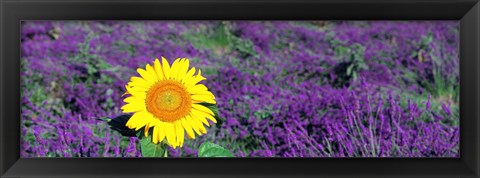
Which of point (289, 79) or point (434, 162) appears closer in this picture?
point (434, 162)

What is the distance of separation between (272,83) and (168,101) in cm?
147

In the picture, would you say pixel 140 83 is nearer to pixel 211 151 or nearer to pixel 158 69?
pixel 158 69

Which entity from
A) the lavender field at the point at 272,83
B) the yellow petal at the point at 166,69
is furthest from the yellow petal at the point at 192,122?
the lavender field at the point at 272,83

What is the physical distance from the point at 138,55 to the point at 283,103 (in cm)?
115

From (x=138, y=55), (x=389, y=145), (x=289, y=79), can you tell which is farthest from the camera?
(x=138, y=55)

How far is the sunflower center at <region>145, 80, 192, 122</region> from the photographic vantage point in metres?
1.45

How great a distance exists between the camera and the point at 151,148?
141 centimetres

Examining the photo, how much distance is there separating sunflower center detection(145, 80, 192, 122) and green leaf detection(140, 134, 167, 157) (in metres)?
0.07

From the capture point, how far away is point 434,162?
4.18 ft

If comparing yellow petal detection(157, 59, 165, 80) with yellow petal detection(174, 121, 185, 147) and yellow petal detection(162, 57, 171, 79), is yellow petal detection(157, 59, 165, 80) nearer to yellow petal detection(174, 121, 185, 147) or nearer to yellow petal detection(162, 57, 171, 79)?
yellow petal detection(162, 57, 171, 79)

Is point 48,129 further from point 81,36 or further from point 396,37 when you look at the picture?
point 396,37

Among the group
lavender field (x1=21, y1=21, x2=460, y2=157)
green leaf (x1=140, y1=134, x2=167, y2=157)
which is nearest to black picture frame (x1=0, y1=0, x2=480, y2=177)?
green leaf (x1=140, y1=134, x2=167, y2=157)
